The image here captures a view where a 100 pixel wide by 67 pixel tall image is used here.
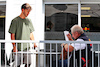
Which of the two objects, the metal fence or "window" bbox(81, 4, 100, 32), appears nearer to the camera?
the metal fence

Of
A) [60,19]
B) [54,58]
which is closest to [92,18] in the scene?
[60,19]

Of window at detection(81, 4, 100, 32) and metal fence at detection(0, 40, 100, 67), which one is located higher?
window at detection(81, 4, 100, 32)

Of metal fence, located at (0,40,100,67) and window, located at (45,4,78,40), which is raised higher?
window, located at (45,4,78,40)

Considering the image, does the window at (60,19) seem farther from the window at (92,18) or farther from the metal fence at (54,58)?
the metal fence at (54,58)

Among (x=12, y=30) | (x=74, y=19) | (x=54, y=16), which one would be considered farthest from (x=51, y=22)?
(x=12, y=30)

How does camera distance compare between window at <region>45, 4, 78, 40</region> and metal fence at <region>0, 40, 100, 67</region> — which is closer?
metal fence at <region>0, 40, 100, 67</region>

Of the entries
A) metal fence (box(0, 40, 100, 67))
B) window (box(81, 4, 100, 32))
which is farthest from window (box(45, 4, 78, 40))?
metal fence (box(0, 40, 100, 67))

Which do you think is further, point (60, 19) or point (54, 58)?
point (60, 19)

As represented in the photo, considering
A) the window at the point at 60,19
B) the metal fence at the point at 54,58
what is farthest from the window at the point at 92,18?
the metal fence at the point at 54,58

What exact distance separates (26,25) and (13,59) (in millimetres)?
961

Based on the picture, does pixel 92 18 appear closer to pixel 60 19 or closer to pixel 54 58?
pixel 60 19

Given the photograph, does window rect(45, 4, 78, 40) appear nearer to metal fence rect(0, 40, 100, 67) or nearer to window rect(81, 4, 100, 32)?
window rect(81, 4, 100, 32)

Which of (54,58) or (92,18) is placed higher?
(92,18)

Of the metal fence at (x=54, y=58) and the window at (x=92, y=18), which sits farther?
the window at (x=92, y=18)
